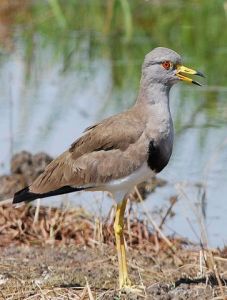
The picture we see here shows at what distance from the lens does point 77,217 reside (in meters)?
8.95

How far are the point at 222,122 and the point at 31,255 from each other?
3.97m

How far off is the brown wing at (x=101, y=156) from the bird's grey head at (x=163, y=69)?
258 millimetres

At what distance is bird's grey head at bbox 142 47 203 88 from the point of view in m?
7.26

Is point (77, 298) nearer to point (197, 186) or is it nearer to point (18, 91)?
point (197, 186)

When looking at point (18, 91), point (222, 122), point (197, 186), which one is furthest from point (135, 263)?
point (18, 91)

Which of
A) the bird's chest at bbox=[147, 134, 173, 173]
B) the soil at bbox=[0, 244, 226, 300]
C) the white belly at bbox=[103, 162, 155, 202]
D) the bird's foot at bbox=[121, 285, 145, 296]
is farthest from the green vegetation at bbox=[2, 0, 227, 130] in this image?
the bird's foot at bbox=[121, 285, 145, 296]

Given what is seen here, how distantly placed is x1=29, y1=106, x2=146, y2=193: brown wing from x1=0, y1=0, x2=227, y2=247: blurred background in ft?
2.89

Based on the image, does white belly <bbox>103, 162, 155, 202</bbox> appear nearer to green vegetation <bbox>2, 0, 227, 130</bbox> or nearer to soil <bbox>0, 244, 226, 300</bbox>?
soil <bbox>0, 244, 226, 300</bbox>

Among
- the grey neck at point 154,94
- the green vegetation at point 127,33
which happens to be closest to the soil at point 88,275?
the grey neck at point 154,94

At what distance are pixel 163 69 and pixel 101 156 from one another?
25.8 inches

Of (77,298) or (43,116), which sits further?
(43,116)

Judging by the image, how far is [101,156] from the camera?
7262 mm

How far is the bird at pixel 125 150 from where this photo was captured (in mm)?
7023

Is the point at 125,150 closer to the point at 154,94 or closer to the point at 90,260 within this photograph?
the point at 154,94
